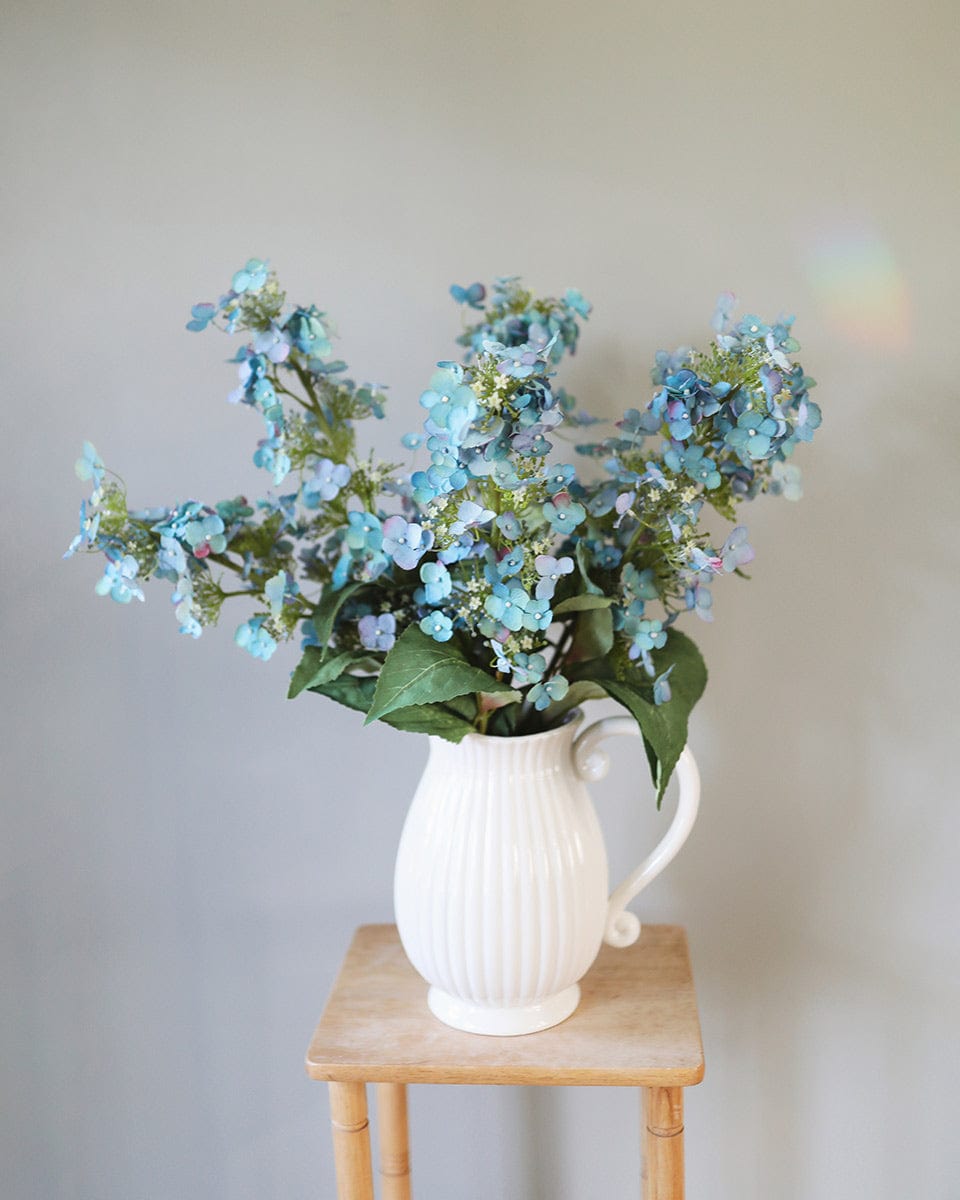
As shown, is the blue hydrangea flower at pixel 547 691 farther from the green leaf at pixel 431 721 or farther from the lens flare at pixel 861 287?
the lens flare at pixel 861 287

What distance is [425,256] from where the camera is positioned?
1.25 metres

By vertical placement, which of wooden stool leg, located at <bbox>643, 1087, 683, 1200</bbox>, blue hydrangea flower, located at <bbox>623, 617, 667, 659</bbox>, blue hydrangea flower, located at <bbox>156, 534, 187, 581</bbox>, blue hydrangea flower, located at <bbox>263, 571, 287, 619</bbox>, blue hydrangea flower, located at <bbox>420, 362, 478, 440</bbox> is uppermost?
blue hydrangea flower, located at <bbox>420, 362, 478, 440</bbox>

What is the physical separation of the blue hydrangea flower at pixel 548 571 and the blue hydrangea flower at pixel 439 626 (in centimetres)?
8

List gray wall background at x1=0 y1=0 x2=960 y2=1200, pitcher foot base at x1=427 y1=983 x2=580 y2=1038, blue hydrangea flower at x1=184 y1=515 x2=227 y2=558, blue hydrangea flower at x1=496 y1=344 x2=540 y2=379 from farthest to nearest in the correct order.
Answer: gray wall background at x1=0 y1=0 x2=960 y2=1200 → pitcher foot base at x1=427 y1=983 x2=580 y2=1038 → blue hydrangea flower at x1=184 y1=515 x2=227 y2=558 → blue hydrangea flower at x1=496 y1=344 x2=540 y2=379

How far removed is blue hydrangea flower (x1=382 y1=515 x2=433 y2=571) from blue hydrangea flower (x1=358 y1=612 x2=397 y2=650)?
81 millimetres

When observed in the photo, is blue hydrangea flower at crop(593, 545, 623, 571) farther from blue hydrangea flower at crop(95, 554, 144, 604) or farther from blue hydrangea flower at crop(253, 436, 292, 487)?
blue hydrangea flower at crop(95, 554, 144, 604)

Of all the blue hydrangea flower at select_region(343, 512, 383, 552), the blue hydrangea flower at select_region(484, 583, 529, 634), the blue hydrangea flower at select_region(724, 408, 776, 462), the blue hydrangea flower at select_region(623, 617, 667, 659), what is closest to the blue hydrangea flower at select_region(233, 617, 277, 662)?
the blue hydrangea flower at select_region(343, 512, 383, 552)

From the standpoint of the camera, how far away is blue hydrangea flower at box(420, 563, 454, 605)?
938 millimetres

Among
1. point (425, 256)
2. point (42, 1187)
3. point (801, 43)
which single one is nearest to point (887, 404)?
point (801, 43)

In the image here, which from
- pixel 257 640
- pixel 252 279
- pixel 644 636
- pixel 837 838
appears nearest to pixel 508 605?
pixel 644 636

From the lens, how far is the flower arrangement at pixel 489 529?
0.92 metres

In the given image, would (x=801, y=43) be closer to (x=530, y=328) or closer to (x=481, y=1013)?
(x=530, y=328)

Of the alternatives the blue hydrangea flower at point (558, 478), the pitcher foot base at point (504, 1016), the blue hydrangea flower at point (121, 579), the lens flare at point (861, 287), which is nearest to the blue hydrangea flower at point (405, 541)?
the blue hydrangea flower at point (558, 478)

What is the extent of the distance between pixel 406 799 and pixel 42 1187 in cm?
68
